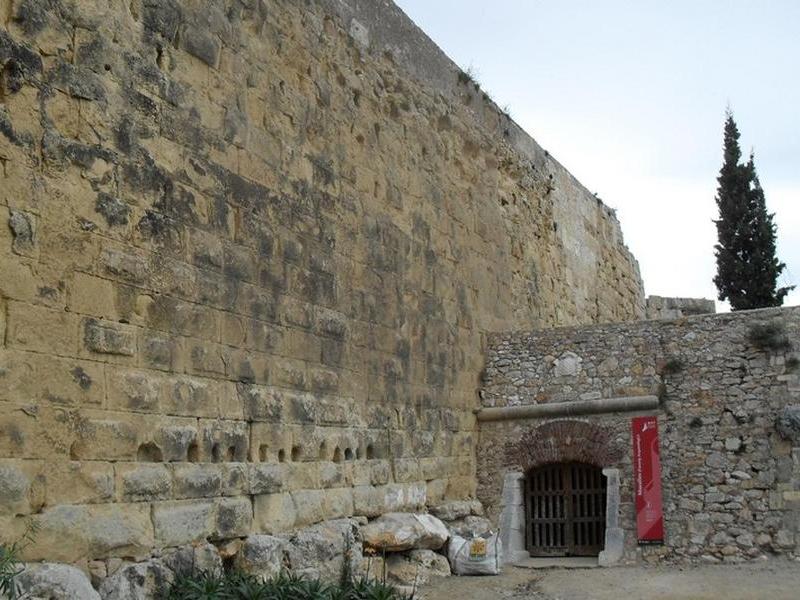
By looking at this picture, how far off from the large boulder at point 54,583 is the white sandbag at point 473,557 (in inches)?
185

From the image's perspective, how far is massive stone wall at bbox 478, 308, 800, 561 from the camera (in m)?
10.2

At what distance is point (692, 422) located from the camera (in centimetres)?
1069

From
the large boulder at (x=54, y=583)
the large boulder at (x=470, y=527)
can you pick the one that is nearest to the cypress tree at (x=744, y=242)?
the large boulder at (x=470, y=527)

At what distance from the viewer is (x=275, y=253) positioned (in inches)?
326

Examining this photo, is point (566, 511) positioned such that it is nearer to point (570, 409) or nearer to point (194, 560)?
point (570, 409)

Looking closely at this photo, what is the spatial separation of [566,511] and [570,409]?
45.3 inches

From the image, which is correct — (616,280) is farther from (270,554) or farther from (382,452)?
(270,554)

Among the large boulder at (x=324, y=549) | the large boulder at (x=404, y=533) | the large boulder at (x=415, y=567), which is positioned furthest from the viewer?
the large boulder at (x=415, y=567)

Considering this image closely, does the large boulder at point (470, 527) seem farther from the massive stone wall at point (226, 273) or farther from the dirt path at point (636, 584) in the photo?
the dirt path at point (636, 584)

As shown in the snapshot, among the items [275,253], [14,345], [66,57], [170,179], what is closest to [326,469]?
[275,253]

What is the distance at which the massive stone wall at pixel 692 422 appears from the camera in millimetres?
10180

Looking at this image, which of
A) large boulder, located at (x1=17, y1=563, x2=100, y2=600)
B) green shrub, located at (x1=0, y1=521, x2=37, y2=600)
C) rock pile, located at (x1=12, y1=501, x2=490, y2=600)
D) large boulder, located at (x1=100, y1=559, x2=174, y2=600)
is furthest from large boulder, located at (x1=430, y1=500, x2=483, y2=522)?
green shrub, located at (x1=0, y1=521, x2=37, y2=600)

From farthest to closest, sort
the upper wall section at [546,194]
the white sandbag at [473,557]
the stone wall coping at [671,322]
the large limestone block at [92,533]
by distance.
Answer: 1. the upper wall section at [546,194]
2. the stone wall coping at [671,322]
3. the white sandbag at [473,557]
4. the large limestone block at [92,533]

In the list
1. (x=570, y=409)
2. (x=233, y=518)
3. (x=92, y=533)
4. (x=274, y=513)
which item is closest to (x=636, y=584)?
(x=570, y=409)
